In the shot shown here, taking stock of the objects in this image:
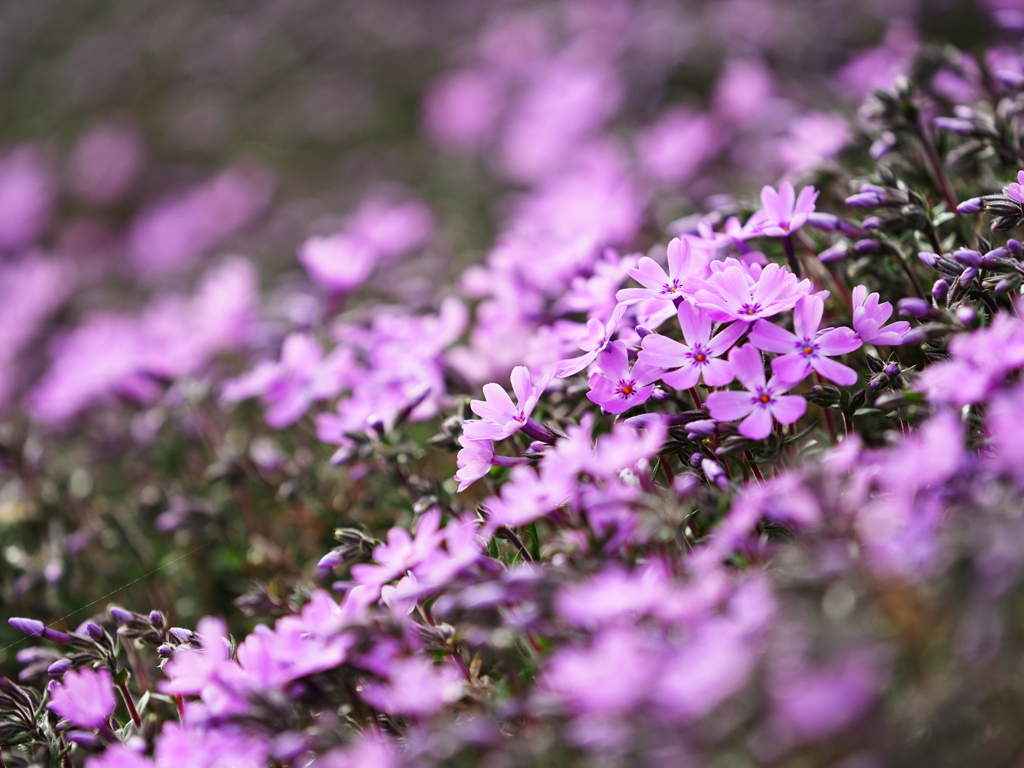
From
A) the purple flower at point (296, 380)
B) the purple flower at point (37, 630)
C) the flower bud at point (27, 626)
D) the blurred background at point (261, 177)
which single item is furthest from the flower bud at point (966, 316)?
the flower bud at point (27, 626)

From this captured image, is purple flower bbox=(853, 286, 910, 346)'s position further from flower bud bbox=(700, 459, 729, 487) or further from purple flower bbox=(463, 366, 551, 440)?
purple flower bbox=(463, 366, 551, 440)

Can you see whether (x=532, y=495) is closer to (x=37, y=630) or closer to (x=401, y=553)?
(x=401, y=553)

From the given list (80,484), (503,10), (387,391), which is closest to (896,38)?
(387,391)

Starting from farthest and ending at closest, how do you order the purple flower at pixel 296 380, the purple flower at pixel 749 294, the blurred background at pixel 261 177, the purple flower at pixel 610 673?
1. the blurred background at pixel 261 177
2. the purple flower at pixel 296 380
3. the purple flower at pixel 749 294
4. the purple flower at pixel 610 673

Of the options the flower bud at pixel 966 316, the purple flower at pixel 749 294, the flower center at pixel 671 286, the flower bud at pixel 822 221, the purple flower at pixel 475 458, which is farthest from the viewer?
the flower bud at pixel 822 221

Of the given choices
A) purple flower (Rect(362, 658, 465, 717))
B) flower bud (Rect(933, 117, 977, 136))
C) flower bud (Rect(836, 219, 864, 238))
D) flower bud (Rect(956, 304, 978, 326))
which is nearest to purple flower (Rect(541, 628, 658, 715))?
purple flower (Rect(362, 658, 465, 717))

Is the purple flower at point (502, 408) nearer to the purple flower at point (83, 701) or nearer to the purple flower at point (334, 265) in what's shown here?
the purple flower at point (83, 701)
